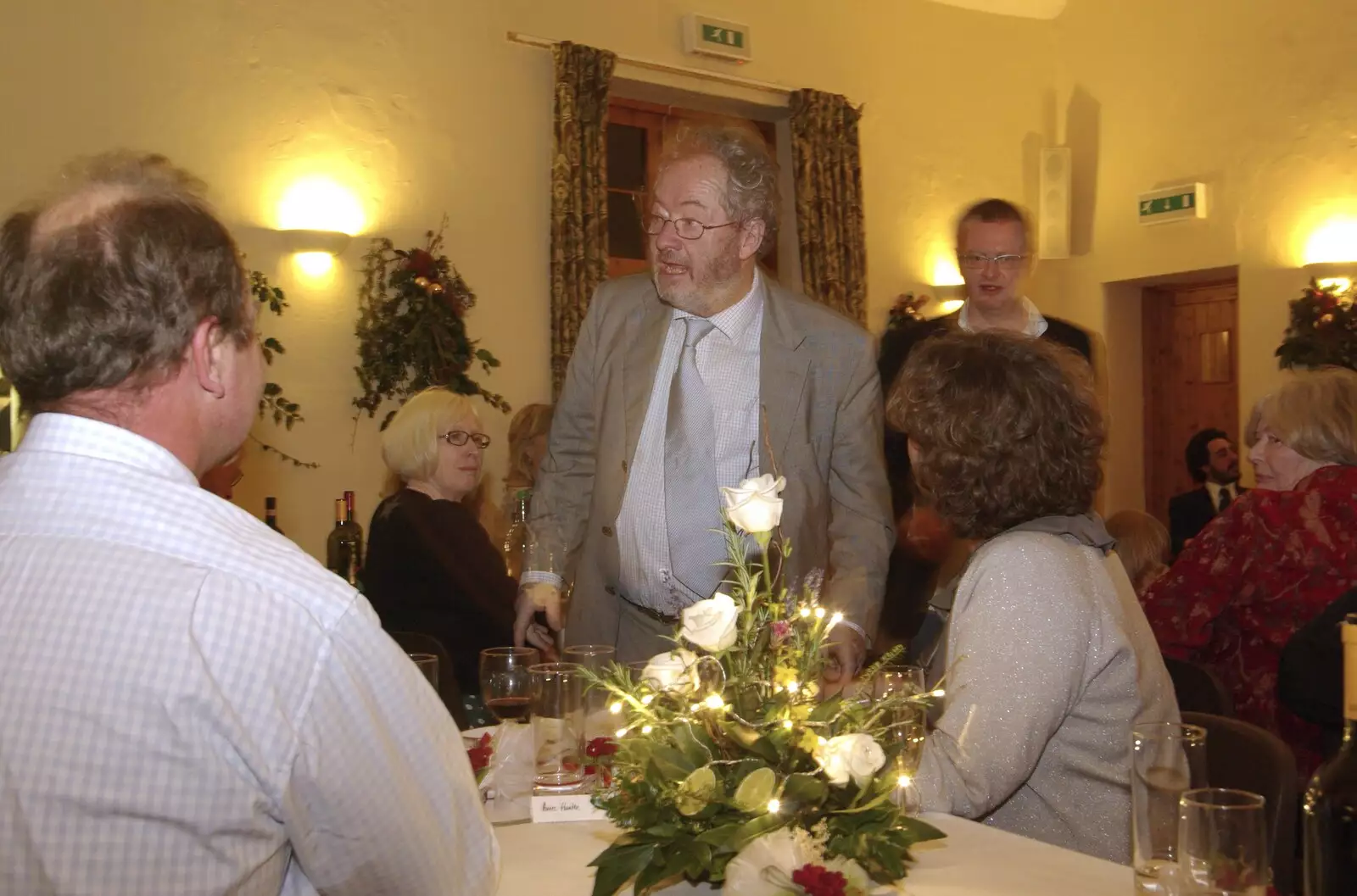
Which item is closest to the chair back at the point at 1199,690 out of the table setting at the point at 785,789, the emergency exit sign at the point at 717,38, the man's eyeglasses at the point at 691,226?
the table setting at the point at 785,789

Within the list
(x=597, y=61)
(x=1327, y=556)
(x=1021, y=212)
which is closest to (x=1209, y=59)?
(x=597, y=61)

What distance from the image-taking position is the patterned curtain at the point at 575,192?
7.02m

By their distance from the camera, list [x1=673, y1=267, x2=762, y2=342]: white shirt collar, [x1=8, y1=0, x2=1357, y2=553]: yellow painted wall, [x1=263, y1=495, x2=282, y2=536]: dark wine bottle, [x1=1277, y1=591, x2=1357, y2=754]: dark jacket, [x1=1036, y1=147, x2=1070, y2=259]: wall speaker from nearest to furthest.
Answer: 1. [x1=1277, y1=591, x2=1357, y2=754]: dark jacket
2. [x1=673, y1=267, x2=762, y2=342]: white shirt collar
3. [x1=263, y1=495, x2=282, y2=536]: dark wine bottle
4. [x1=8, y1=0, x2=1357, y2=553]: yellow painted wall
5. [x1=1036, y1=147, x2=1070, y2=259]: wall speaker

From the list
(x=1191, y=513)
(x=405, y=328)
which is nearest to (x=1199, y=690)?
(x=405, y=328)

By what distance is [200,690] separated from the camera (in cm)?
113

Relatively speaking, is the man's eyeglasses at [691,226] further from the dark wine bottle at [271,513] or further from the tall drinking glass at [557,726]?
the dark wine bottle at [271,513]

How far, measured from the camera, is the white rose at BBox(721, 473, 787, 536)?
141 centimetres

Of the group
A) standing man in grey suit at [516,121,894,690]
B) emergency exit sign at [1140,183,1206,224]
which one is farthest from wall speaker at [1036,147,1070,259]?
standing man in grey suit at [516,121,894,690]

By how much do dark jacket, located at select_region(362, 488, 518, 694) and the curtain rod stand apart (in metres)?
4.00

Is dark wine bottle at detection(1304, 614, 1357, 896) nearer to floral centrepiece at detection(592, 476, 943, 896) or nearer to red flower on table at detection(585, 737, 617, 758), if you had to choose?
floral centrepiece at detection(592, 476, 943, 896)

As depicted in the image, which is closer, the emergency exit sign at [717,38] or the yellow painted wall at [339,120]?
the yellow painted wall at [339,120]

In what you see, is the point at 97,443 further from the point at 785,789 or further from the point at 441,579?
the point at 441,579

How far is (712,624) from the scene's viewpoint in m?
1.40

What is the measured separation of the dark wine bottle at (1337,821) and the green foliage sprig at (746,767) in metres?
0.40
